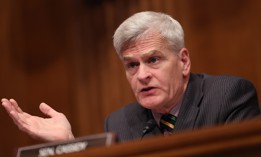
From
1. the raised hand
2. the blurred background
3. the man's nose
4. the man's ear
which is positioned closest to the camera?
the raised hand

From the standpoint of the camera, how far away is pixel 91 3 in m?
3.58

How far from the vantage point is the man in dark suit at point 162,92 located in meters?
1.94

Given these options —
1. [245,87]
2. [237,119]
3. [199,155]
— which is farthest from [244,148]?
[245,87]

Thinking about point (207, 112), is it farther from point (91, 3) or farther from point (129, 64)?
point (91, 3)

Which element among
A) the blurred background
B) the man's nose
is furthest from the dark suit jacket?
the blurred background

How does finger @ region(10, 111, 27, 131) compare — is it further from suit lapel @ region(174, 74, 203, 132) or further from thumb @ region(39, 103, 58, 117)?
suit lapel @ region(174, 74, 203, 132)

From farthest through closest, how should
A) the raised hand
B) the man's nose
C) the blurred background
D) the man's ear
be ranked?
the blurred background → the man's ear → the man's nose → the raised hand

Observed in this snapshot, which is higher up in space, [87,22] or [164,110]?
[87,22]

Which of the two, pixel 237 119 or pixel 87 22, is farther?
pixel 87 22

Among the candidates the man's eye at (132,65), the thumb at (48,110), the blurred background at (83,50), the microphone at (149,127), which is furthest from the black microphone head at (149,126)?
the blurred background at (83,50)

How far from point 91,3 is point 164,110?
1681mm

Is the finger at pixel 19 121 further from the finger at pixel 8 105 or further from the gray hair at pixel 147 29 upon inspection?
the gray hair at pixel 147 29

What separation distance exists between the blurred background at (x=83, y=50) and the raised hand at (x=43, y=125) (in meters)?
1.33

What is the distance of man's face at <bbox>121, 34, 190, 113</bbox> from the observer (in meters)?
2.01
